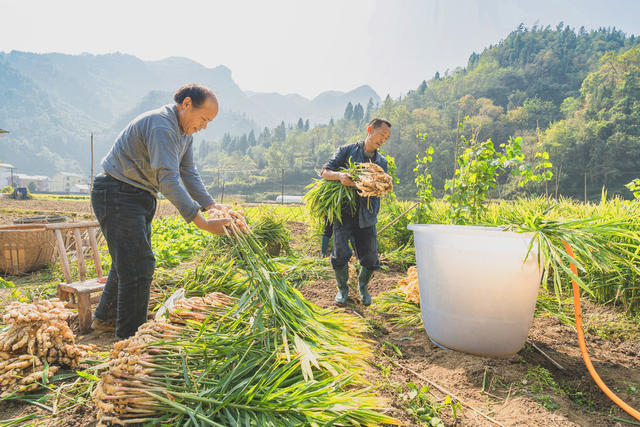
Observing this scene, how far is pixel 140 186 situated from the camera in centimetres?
198

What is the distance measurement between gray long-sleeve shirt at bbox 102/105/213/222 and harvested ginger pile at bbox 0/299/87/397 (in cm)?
81

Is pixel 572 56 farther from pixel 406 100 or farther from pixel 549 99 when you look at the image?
pixel 406 100

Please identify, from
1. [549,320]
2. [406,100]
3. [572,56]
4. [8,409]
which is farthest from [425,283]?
[572,56]

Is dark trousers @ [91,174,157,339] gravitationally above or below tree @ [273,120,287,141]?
below

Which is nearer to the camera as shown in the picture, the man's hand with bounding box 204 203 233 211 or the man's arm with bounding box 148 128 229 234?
the man's arm with bounding box 148 128 229 234

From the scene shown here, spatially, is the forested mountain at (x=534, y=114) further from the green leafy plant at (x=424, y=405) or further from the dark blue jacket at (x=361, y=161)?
the green leafy plant at (x=424, y=405)

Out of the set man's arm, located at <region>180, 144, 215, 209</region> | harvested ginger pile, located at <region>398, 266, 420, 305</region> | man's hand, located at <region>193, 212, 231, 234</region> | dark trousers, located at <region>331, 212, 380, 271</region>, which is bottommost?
harvested ginger pile, located at <region>398, 266, 420, 305</region>

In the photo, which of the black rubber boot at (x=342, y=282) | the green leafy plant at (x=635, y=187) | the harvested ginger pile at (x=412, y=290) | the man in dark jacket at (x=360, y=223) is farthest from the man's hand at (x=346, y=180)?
the green leafy plant at (x=635, y=187)

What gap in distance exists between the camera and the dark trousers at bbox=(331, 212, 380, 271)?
112 inches

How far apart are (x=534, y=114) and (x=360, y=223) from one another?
73519 millimetres

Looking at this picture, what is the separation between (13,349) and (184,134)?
1397 mm

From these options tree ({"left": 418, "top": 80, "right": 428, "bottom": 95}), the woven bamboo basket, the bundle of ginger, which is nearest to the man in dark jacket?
the bundle of ginger

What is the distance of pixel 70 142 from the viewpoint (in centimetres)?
17362

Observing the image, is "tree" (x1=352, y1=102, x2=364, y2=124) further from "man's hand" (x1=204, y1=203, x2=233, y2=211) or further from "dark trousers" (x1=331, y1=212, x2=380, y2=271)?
"man's hand" (x1=204, y1=203, x2=233, y2=211)
